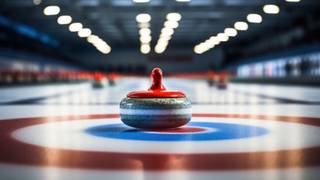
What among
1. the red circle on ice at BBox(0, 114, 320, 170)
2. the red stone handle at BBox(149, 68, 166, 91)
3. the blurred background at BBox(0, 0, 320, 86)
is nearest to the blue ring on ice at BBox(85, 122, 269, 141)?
the red stone handle at BBox(149, 68, 166, 91)

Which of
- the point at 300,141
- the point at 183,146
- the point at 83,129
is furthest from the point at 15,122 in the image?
the point at 300,141

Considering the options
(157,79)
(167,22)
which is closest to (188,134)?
(157,79)

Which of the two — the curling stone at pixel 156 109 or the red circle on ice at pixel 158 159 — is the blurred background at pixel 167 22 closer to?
the curling stone at pixel 156 109

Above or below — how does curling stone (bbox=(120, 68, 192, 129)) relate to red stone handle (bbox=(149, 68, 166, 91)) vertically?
below

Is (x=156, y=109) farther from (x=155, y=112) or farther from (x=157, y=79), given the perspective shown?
(x=157, y=79)

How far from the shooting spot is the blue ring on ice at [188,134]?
524 cm

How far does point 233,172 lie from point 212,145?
4.49 ft

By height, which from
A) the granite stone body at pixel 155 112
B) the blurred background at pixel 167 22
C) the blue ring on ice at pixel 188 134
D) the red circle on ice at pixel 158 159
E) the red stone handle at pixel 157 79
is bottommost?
the red circle on ice at pixel 158 159

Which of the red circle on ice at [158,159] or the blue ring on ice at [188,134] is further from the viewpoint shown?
the blue ring on ice at [188,134]

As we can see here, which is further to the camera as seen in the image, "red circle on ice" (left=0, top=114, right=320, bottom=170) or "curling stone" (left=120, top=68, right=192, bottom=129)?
"curling stone" (left=120, top=68, right=192, bottom=129)

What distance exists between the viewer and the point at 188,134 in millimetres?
5613

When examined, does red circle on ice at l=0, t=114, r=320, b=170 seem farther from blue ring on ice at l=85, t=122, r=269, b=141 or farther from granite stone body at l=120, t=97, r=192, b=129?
granite stone body at l=120, t=97, r=192, b=129

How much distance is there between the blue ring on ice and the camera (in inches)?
206

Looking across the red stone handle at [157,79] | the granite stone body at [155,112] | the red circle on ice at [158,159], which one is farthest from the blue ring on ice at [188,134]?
the red circle on ice at [158,159]
